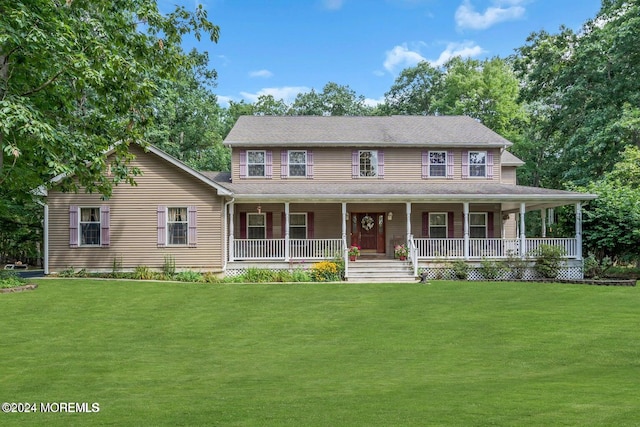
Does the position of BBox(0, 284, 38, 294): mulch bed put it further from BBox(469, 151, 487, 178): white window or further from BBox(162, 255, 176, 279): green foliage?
BBox(469, 151, 487, 178): white window

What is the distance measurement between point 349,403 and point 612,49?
28.3 metres

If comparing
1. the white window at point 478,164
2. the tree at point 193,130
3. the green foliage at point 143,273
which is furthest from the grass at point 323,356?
the tree at point 193,130

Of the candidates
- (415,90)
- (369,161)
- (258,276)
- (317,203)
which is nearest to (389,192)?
(369,161)

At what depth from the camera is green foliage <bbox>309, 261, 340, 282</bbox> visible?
1859cm

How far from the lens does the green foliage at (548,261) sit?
63.7 ft

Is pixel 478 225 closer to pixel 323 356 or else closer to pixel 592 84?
pixel 592 84

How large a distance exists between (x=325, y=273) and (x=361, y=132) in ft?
27.8

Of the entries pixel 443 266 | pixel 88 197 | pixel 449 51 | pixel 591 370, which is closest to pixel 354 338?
pixel 591 370

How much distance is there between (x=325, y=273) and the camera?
18.7 metres

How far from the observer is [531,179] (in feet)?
129

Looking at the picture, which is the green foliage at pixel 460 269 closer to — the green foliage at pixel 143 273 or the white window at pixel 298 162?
the white window at pixel 298 162

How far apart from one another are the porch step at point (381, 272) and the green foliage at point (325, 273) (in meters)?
0.56

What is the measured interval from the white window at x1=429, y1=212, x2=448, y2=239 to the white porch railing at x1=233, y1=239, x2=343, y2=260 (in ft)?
16.1

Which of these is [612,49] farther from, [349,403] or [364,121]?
[349,403]
